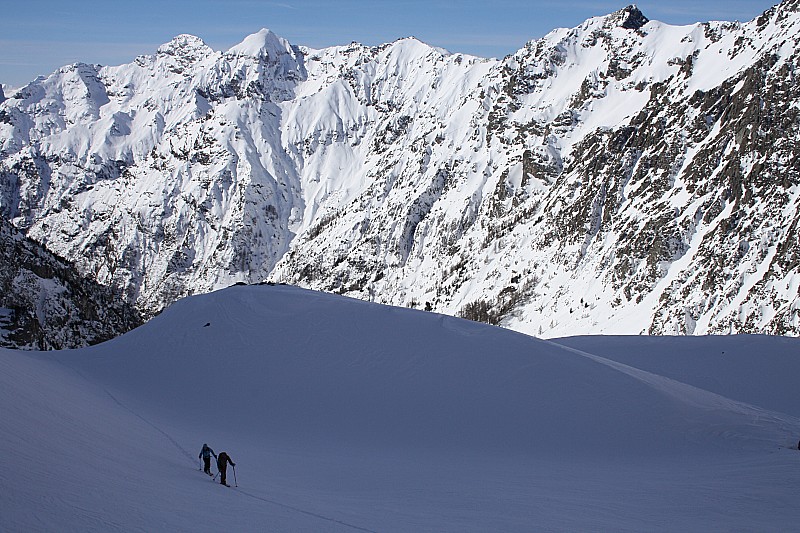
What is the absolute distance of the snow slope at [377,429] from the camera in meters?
11.0

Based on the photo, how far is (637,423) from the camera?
22031 millimetres

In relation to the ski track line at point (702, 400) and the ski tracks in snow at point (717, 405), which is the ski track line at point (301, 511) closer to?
the ski tracks in snow at point (717, 405)

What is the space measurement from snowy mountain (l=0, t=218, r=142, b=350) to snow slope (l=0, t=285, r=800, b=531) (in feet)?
80.7

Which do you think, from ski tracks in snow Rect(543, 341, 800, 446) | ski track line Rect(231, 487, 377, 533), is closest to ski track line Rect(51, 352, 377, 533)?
ski track line Rect(231, 487, 377, 533)

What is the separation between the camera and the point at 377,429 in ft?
73.0

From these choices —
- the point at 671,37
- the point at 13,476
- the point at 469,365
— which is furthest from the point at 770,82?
the point at 13,476

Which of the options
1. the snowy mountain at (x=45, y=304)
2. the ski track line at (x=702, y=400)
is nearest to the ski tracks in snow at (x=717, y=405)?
the ski track line at (x=702, y=400)

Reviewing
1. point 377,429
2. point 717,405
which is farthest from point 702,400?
point 377,429

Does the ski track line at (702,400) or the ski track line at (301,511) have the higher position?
the ski track line at (702,400)

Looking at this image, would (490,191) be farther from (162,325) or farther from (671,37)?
(162,325)

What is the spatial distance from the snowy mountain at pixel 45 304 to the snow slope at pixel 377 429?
2460 cm

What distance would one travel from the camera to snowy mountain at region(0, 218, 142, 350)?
5572 centimetres

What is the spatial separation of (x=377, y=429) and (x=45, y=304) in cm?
5746

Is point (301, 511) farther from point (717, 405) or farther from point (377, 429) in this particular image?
point (717, 405)
